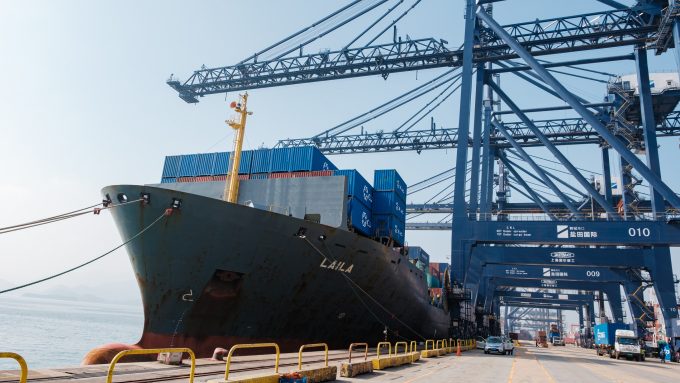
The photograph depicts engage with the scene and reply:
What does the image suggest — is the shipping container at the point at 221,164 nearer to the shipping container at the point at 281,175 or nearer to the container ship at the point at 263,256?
the container ship at the point at 263,256

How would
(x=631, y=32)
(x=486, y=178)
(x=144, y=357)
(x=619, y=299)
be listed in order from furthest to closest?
(x=619, y=299)
(x=486, y=178)
(x=631, y=32)
(x=144, y=357)

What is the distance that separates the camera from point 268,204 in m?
18.5

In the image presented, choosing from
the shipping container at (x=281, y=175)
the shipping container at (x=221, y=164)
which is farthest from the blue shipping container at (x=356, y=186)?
the shipping container at (x=221, y=164)

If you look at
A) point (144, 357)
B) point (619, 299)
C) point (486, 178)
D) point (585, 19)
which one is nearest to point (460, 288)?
point (486, 178)

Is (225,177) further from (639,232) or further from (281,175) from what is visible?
(639,232)

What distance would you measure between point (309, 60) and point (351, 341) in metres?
21.9

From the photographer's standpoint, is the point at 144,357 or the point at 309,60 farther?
the point at 309,60

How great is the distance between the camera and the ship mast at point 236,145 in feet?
53.4

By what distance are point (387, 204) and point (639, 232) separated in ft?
48.6

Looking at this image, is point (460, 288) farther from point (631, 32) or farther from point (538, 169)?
point (631, 32)

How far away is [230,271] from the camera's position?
45.1 feet

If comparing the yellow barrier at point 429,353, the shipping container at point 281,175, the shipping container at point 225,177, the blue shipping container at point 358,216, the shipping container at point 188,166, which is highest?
the shipping container at point 188,166

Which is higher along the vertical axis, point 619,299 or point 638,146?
point 638,146

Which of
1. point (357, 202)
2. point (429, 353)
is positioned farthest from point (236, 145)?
point (429, 353)
